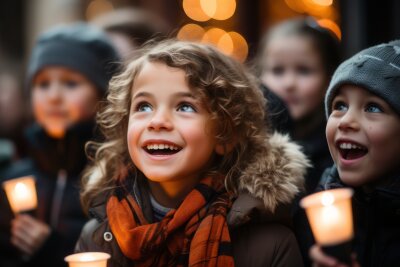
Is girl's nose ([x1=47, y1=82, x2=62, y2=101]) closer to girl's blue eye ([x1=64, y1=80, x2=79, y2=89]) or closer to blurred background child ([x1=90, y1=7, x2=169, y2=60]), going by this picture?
girl's blue eye ([x1=64, y1=80, x2=79, y2=89])

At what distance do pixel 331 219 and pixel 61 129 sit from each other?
8.79 feet

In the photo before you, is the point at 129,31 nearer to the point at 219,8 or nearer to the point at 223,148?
the point at 223,148

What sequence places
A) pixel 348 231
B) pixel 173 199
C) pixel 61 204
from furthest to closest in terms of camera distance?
pixel 61 204 < pixel 173 199 < pixel 348 231

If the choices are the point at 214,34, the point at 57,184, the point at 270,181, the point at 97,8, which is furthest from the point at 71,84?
the point at 97,8

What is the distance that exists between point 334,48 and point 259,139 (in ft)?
5.73

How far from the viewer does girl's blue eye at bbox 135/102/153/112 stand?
3.03 meters

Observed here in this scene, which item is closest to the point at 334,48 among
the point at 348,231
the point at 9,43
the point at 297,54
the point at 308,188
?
the point at 297,54

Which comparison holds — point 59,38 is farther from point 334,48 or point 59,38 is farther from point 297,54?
point 334,48

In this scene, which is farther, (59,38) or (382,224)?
(59,38)

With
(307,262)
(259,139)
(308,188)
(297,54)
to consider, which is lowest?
(307,262)

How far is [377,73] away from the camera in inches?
109

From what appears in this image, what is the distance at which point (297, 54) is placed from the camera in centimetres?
446

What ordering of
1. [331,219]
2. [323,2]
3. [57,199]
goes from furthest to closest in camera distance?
[323,2] → [57,199] → [331,219]

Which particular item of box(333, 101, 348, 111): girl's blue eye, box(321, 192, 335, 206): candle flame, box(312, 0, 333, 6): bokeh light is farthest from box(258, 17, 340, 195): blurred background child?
box(321, 192, 335, 206): candle flame
